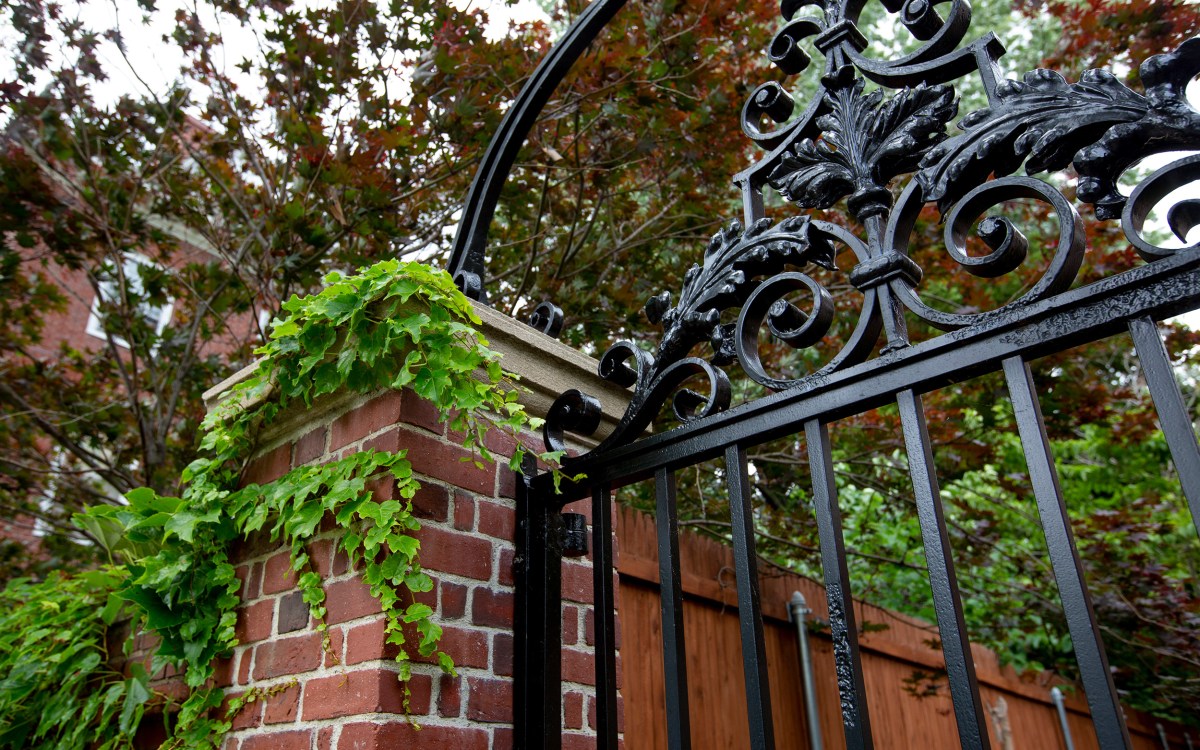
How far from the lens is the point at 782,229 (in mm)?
1614

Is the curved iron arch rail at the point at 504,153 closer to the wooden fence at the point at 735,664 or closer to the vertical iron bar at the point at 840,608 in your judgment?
the vertical iron bar at the point at 840,608

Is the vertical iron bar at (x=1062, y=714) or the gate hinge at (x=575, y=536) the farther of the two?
the vertical iron bar at (x=1062, y=714)

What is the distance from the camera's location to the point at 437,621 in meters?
1.67

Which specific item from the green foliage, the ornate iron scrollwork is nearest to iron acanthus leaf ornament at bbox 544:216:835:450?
the ornate iron scrollwork

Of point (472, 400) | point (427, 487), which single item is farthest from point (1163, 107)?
point (427, 487)

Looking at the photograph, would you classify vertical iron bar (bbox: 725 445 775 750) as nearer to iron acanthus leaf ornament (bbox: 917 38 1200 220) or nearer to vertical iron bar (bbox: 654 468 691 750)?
vertical iron bar (bbox: 654 468 691 750)

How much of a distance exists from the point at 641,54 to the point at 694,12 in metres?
0.40

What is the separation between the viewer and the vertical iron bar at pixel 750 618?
141cm

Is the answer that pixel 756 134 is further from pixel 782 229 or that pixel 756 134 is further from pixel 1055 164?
pixel 1055 164

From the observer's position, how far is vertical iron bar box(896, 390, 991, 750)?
1193mm

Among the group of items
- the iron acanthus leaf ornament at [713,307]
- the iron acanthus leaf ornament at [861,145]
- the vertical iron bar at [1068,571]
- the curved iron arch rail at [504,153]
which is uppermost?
the curved iron arch rail at [504,153]

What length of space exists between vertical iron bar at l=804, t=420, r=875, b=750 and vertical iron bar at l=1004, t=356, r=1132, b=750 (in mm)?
300

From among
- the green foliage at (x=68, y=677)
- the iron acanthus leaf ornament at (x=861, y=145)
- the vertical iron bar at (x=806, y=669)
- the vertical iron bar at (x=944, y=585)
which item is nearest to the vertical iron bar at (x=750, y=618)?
the vertical iron bar at (x=944, y=585)

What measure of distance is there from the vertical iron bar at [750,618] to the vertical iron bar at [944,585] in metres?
0.29
